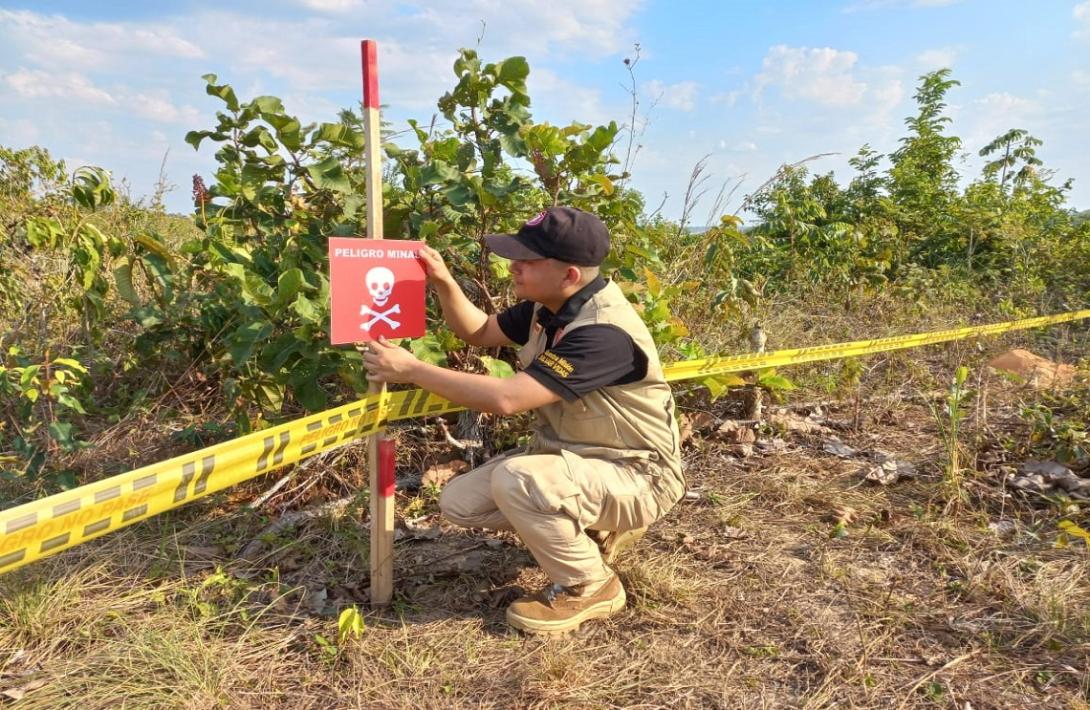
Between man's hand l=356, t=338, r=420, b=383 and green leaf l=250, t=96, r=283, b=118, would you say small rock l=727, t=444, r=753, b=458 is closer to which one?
man's hand l=356, t=338, r=420, b=383

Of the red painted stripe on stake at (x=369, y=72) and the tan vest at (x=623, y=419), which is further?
the tan vest at (x=623, y=419)

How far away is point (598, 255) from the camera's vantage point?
7.91 ft

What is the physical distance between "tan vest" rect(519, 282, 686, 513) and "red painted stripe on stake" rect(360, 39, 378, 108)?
37.8 inches

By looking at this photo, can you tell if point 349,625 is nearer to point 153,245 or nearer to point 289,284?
point 289,284

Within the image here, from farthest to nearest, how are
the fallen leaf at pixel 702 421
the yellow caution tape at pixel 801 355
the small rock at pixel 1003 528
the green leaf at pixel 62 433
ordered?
1. the fallen leaf at pixel 702 421
2. the yellow caution tape at pixel 801 355
3. the small rock at pixel 1003 528
4. the green leaf at pixel 62 433

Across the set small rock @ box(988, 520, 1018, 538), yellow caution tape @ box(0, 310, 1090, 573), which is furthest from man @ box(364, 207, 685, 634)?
small rock @ box(988, 520, 1018, 538)

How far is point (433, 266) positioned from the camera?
2.43 meters

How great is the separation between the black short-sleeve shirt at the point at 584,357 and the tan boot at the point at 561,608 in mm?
736

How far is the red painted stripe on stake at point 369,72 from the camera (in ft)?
7.16

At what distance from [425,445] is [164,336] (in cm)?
133

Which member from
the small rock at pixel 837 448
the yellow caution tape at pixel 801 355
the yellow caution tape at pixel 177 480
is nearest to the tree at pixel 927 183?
the yellow caution tape at pixel 801 355

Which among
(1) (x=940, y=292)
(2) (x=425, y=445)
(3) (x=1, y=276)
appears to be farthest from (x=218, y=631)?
(1) (x=940, y=292)

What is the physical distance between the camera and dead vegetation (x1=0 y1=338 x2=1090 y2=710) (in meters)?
2.07

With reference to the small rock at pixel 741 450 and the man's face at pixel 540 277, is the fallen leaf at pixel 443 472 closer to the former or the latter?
the man's face at pixel 540 277
